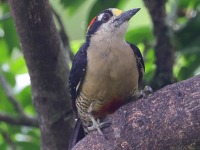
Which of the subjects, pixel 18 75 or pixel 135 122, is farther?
pixel 18 75

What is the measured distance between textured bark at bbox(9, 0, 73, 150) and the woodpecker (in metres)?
0.22

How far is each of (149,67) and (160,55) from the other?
323 millimetres

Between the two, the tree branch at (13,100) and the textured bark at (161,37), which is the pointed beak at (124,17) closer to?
the textured bark at (161,37)

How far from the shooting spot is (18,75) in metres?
6.14

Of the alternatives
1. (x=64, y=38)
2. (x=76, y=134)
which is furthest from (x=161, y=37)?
(x=76, y=134)

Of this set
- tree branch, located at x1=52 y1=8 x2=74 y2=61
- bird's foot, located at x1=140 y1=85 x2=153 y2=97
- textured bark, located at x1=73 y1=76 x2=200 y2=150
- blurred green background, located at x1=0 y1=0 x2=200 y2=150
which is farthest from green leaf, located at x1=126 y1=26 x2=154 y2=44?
textured bark, located at x1=73 y1=76 x2=200 y2=150

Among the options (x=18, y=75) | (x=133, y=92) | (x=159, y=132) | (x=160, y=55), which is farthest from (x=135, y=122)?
(x=18, y=75)

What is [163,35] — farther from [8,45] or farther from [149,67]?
[8,45]

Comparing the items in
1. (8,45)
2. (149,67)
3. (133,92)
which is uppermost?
(8,45)

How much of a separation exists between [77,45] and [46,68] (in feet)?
4.48

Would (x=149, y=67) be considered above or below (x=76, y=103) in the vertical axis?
below

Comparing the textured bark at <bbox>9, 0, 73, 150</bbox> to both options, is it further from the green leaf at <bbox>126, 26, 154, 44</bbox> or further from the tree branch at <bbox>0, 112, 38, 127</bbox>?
the green leaf at <bbox>126, 26, 154, 44</bbox>

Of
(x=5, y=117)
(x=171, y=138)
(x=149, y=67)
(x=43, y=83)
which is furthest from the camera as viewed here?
(x=149, y=67)

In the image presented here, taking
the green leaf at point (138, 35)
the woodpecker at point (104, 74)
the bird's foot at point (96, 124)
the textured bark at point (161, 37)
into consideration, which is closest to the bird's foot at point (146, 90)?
the woodpecker at point (104, 74)
